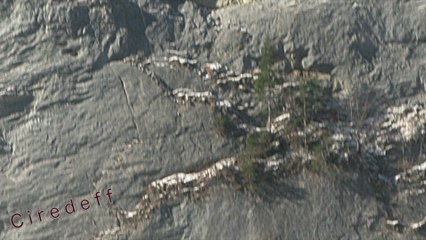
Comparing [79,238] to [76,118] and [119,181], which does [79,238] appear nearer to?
[119,181]

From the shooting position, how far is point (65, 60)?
44.8ft

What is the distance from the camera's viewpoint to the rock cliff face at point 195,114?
1255 cm

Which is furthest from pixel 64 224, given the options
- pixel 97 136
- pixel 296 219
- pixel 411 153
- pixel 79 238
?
pixel 411 153

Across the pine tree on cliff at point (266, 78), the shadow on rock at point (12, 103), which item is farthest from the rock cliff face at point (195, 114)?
the pine tree on cliff at point (266, 78)

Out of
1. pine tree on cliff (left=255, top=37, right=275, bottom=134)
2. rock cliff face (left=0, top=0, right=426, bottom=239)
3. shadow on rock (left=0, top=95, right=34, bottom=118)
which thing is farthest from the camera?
shadow on rock (left=0, top=95, right=34, bottom=118)

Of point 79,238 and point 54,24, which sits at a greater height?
point 54,24

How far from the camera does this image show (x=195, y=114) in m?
13.2

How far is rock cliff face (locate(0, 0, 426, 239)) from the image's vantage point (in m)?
12.6

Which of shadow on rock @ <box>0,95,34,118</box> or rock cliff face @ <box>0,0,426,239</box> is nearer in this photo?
rock cliff face @ <box>0,0,426,239</box>

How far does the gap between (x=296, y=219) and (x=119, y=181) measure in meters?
2.66

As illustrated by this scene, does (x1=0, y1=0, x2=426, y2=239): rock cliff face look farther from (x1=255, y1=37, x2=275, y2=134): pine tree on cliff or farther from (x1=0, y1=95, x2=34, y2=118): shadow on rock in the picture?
(x1=255, y1=37, x2=275, y2=134): pine tree on cliff

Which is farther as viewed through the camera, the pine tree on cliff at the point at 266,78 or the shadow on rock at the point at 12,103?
the shadow on rock at the point at 12,103

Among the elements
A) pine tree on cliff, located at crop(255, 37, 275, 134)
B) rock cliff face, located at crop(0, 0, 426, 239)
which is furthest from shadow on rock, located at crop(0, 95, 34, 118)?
pine tree on cliff, located at crop(255, 37, 275, 134)

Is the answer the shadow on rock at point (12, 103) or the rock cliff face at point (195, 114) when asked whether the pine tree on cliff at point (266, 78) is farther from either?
the shadow on rock at point (12, 103)
